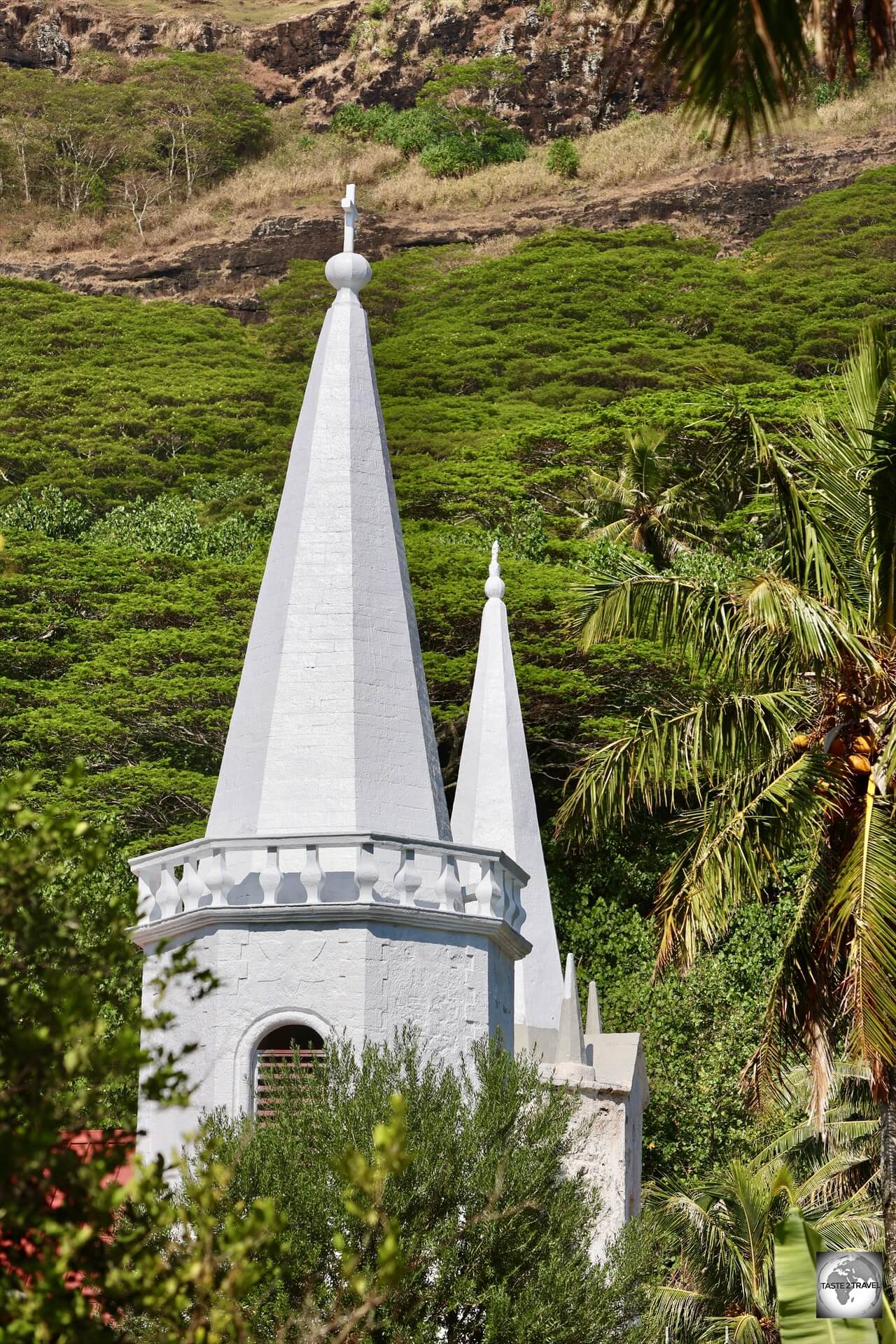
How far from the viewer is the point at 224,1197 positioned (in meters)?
11.4

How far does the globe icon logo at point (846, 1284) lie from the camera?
11594 millimetres

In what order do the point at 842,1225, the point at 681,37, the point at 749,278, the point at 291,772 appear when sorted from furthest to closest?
the point at 749,278, the point at 842,1225, the point at 291,772, the point at 681,37

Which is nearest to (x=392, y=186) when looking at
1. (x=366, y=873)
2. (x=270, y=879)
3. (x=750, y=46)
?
(x=270, y=879)

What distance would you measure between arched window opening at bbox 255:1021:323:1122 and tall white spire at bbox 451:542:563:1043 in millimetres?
5749

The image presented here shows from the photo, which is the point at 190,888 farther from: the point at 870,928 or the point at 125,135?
the point at 125,135

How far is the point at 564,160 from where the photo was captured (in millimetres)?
51500

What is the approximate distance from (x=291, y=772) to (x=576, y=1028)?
16.2 feet

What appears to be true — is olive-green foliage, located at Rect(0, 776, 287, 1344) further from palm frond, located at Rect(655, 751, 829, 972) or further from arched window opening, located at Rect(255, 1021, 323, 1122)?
arched window opening, located at Rect(255, 1021, 323, 1122)

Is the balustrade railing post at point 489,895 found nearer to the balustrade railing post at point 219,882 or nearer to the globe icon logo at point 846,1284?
the balustrade railing post at point 219,882

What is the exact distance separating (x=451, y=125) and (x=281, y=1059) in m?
45.8

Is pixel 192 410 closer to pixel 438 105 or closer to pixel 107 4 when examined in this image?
pixel 438 105

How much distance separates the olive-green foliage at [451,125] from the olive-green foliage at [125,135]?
3.18 metres

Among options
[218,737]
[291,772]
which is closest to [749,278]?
[218,737]

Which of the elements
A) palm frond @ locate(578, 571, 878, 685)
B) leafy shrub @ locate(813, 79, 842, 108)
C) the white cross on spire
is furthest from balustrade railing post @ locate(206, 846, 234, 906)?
leafy shrub @ locate(813, 79, 842, 108)
